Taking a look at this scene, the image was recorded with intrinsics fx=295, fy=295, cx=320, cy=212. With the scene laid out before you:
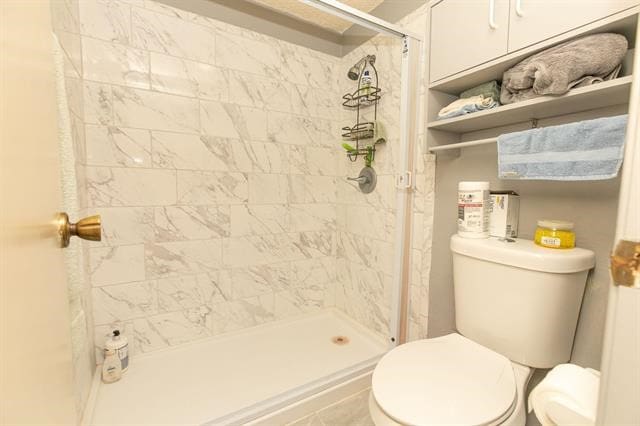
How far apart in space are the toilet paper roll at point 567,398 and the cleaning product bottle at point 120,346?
5.52 ft

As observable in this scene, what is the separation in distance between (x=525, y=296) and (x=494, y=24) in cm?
93

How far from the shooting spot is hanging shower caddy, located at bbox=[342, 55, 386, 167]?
1.78m

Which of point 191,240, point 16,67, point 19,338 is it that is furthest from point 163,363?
point 16,67

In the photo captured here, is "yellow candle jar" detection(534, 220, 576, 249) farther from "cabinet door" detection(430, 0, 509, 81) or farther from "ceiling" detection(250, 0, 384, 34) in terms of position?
"ceiling" detection(250, 0, 384, 34)

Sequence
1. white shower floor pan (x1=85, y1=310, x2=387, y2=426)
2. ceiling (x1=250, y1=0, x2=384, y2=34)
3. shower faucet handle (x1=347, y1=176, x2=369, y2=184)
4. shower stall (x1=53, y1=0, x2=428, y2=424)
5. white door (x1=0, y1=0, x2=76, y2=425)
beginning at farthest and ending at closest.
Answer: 1. shower faucet handle (x1=347, y1=176, x2=369, y2=184)
2. ceiling (x1=250, y1=0, x2=384, y2=34)
3. shower stall (x1=53, y1=0, x2=428, y2=424)
4. white shower floor pan (x1=85, y1=310, x2=387, y2=426)
5. white door (x1=0, y1=0, x2=76, y2=425)

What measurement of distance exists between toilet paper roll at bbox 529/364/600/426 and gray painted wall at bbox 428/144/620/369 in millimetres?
246

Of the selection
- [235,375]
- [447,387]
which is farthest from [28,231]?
[235,375]

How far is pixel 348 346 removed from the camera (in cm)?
177

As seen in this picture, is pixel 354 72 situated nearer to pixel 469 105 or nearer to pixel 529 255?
pixel 469 105

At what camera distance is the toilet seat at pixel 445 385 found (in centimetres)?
78

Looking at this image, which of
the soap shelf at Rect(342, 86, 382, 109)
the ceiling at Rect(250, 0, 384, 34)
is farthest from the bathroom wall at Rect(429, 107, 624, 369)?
the ceiling at Rect(250, 0, 384, 34)

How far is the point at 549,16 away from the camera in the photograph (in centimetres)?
89

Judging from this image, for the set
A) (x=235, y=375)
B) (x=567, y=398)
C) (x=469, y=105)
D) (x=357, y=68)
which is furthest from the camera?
(x=357, y=68)

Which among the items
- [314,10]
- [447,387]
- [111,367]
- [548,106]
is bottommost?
[111,367]
